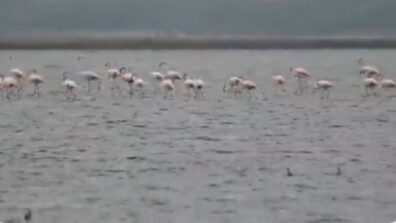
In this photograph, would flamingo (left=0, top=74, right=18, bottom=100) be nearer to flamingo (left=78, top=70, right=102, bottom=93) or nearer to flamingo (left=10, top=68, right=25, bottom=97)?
flamingo (left=10, top=68, right=25, bottom=97)

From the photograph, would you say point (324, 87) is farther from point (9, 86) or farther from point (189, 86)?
point (9, 86)

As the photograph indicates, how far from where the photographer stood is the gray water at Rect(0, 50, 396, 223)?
6.98 meters

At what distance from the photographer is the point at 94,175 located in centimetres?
820

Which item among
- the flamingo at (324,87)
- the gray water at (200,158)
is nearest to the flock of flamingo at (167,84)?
the flamingo at (324,87)

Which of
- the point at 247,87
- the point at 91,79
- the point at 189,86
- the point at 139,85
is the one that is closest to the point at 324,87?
the point at 247,87

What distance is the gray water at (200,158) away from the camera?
6.98 metres

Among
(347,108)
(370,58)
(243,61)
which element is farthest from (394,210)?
(243,61)

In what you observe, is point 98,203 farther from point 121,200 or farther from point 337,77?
point 337,77

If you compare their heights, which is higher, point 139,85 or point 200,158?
point 139,85

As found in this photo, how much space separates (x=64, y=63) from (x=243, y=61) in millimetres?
4155

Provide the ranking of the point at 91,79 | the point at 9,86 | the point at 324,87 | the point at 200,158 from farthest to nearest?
the point at 91,79, the point at 324,87, the point at 9,86, the point at 200,158

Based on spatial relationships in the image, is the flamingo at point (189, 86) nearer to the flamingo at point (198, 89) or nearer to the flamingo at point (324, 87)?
the flamingo at point (198, 89)

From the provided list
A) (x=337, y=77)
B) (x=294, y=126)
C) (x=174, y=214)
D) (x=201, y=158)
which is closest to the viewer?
(x=174, y=214)

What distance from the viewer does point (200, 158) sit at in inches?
354
